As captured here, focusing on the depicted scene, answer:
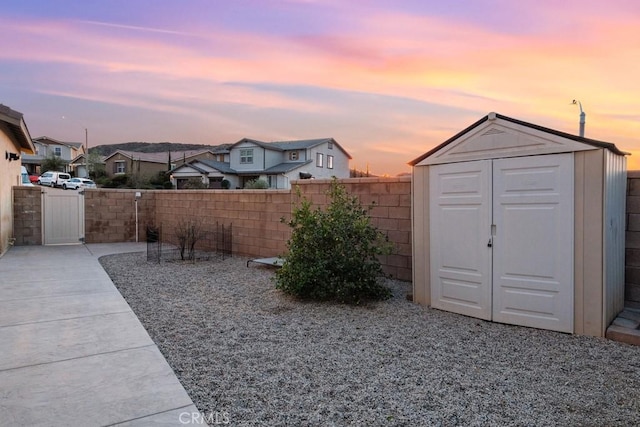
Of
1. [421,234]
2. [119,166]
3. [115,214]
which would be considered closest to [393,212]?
[421,234]

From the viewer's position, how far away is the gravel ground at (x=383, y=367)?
9.03ft

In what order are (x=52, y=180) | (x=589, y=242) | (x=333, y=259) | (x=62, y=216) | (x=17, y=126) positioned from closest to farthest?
1. (x=589, y=242)
2. (x=333, y=259)
3. (x=17, y=126)
4. (x=62, y=216)
5. (x=52, y=180)

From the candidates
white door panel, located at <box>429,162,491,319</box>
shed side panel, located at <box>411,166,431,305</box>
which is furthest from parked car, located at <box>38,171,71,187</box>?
white door panel, located at <box>429,162,491,319</box>

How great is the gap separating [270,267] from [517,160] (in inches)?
222

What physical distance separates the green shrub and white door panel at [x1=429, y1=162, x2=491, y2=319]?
0.93 meters

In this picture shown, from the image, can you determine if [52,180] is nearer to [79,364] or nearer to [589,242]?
A: [79,364]

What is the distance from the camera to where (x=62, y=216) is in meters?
13.1

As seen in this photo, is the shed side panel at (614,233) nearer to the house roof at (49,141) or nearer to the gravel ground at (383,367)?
the gravel ground at (383,367)

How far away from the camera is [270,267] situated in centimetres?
876

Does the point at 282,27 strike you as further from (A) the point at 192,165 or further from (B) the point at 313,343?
(A) the point at 192,165

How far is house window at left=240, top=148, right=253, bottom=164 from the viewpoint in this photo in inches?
1506

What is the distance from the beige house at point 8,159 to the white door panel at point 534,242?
10790mm

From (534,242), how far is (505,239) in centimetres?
30

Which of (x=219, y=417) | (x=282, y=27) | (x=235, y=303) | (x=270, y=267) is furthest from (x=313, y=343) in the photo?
(x=282, y=27)
